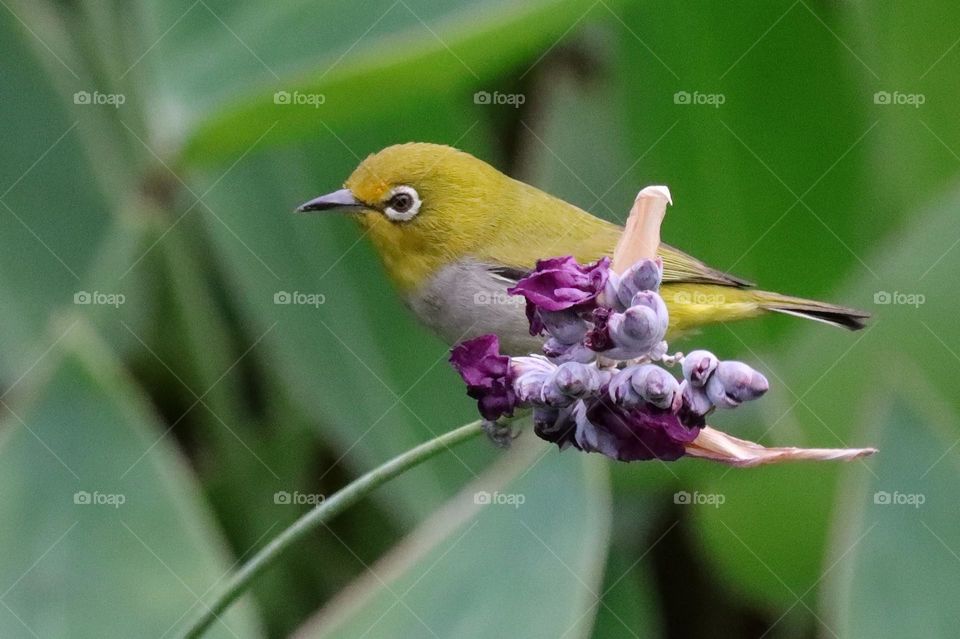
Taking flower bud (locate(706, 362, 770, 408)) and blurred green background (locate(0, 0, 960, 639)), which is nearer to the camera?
flower bud (locate(706, 362, 770, 408))

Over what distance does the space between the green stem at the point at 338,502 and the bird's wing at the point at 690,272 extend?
4.13 ft

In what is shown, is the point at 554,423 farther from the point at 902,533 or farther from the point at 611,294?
the point at 902,533

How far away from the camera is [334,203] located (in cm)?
223

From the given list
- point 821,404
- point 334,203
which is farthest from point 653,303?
point 334,203

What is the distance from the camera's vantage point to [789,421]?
2062 mm

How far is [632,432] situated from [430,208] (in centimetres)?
156

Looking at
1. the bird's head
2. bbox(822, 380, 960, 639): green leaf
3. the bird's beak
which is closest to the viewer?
bbox(822, 380, 960, 639): green leaf

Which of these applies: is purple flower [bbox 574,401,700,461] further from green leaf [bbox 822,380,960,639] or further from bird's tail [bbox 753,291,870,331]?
bird's tail [bbox 753,291,870,331]

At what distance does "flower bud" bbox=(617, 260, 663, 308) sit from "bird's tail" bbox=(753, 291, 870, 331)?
1080 mm

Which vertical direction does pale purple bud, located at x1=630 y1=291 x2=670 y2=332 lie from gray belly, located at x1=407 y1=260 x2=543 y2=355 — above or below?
below

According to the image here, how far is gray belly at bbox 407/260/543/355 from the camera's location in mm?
2311

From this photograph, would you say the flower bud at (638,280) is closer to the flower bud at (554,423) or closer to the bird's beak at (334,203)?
the flower bud at (554,423)

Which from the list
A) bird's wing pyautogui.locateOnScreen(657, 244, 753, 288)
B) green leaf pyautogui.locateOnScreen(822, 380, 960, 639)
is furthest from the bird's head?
green leaf pyautogui.locateOnScreen(822, 380, 960, 639)

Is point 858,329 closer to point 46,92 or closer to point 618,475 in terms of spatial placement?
point 618,475
